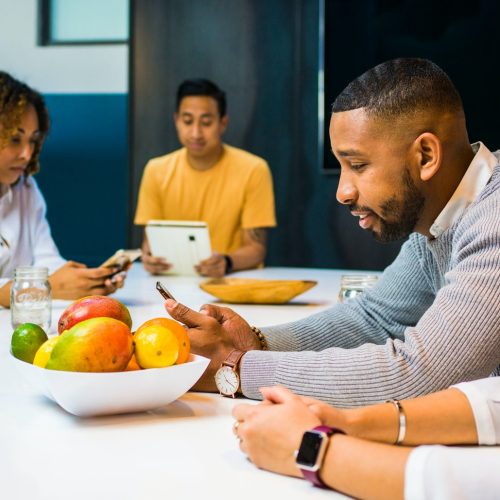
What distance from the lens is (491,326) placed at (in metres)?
Result: 1.16

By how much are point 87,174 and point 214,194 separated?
2.29 metres

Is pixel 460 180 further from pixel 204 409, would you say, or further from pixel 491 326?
pixel 204 409

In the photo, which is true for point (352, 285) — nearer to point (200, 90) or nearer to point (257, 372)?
point (257, 372)

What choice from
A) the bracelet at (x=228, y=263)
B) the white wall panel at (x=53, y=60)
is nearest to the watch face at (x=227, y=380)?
the bracelet at (x=228, y=263)

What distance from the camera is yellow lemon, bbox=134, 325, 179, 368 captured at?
1184 mm

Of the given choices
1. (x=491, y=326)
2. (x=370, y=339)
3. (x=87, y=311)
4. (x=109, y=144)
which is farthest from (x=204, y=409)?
(x=109, y=144)

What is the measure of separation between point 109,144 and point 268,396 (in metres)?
5.25

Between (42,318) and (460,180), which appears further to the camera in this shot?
(42,318)

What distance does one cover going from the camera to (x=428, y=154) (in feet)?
4.50

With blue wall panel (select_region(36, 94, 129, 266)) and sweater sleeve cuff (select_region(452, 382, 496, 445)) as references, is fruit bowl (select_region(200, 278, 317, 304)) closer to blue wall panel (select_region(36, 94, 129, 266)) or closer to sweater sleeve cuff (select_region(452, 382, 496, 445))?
sweater sleeve cuff (select_region(452, 382, 496, 445))

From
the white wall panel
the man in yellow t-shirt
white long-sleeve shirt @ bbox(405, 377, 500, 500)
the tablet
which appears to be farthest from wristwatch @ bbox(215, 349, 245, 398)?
the white wall panel

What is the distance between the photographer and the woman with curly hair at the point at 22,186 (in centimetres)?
285

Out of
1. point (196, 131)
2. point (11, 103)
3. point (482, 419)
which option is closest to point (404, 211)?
point (482, 419)

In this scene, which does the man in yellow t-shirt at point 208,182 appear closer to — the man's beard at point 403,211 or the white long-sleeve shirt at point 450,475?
the man's beard at point 403,211
